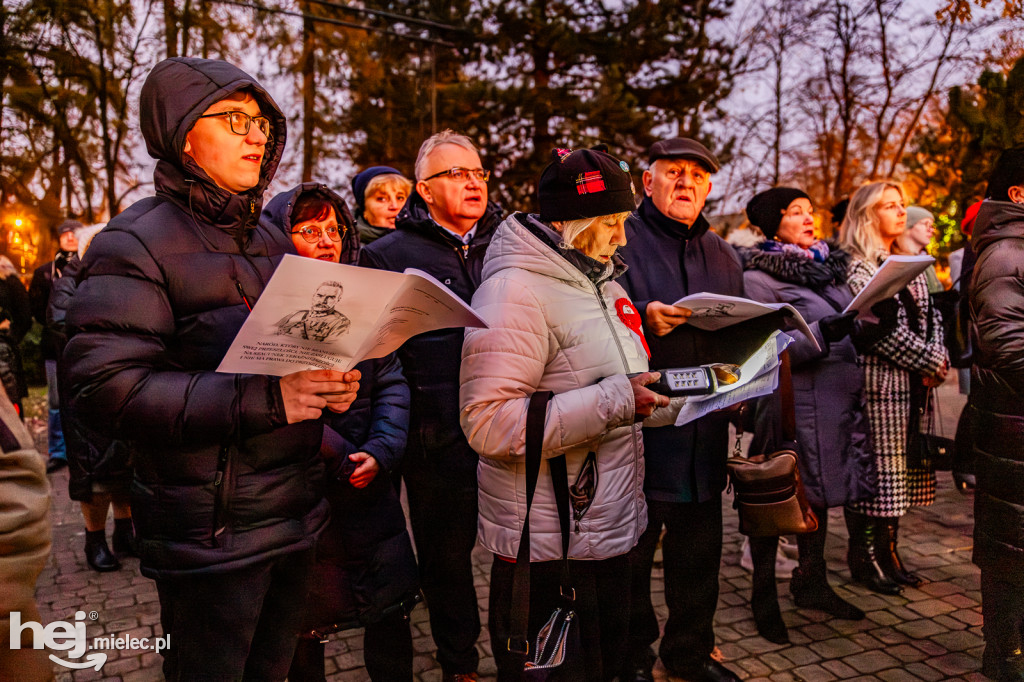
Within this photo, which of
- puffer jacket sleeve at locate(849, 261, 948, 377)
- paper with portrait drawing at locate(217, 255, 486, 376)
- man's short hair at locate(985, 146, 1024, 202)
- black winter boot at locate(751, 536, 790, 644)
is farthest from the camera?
puffer jacket sleeve at locate(849, 261, 948, 377)

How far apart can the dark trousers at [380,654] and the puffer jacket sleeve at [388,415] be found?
62 cm

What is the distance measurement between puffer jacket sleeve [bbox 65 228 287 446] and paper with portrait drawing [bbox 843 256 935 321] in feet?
9.12

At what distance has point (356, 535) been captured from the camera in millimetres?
2770

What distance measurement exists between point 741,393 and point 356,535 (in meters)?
1.54

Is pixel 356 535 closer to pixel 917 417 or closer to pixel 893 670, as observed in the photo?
pixel 893 670

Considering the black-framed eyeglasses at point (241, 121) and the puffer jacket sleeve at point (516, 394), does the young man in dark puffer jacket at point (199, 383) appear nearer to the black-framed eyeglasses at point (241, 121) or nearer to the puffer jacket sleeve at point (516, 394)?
the black-framed eyeglasses at point (241, 121)

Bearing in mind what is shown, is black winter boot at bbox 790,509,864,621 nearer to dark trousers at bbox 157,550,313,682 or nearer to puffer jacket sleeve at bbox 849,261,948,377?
puffer jacket sleeve at bbox 849,261,948,377

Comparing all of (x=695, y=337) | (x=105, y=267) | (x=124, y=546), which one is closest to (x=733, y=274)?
(x=695, y=337)

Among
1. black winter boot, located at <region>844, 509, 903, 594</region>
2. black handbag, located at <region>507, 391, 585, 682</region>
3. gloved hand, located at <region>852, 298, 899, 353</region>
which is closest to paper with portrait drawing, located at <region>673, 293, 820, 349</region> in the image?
black handbag, located at <region>507, 391, 585, 682</region>

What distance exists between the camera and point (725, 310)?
2.91 metres

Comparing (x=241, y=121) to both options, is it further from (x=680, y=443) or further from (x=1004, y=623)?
(x=1004, y=623)

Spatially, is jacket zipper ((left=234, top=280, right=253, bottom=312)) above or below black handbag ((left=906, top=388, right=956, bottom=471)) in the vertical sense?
above

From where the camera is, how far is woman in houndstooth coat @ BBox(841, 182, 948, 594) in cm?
421

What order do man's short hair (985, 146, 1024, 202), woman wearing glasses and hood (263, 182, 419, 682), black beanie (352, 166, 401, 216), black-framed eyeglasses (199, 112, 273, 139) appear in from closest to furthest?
black-framed eyeglasses (199, 112, 273, 139)
woman wearing glasses and hood (263, 182, 419, 682)
man's short hair (985, 146, 1024, 202)
black beanie (352, 166, 401, 216)
